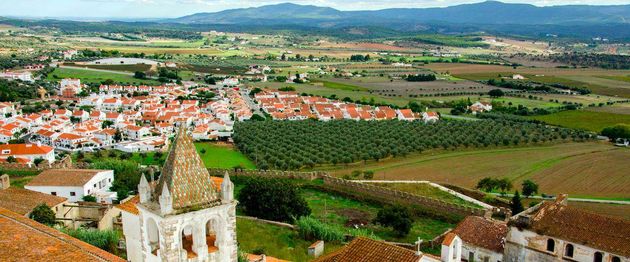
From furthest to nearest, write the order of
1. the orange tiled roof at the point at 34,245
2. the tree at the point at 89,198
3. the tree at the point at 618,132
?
1. the tree at the point at 618,132
2. the tree at the point at 89,198
3. the orange tiled roof at the point at 34,245

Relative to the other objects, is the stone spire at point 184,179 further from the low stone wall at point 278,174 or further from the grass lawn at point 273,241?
the low stone wall at point 278,174

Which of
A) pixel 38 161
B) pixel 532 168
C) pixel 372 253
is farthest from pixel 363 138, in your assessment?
pixel 372 253

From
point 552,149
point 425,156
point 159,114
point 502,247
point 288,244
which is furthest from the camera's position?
point 159,114

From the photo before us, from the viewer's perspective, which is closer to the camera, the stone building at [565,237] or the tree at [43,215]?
the stone building at [565,237]

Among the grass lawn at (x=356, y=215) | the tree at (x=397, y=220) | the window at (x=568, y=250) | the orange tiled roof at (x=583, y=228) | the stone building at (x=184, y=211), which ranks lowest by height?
the grass lawn at (x=356, y=215)

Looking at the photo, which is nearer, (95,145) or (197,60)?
(95,145)

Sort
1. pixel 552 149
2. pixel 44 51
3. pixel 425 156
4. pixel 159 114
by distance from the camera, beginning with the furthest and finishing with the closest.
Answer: pixel 44 51
pixel 159 114
pixel 552 149
pixel 425 156

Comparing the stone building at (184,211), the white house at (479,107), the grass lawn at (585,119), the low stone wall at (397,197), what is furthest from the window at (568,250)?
the white house at (479,107)

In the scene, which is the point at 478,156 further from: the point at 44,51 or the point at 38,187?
the point at 44,51

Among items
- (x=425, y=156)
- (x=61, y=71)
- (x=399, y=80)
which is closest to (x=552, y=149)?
(x=425, y=156)
